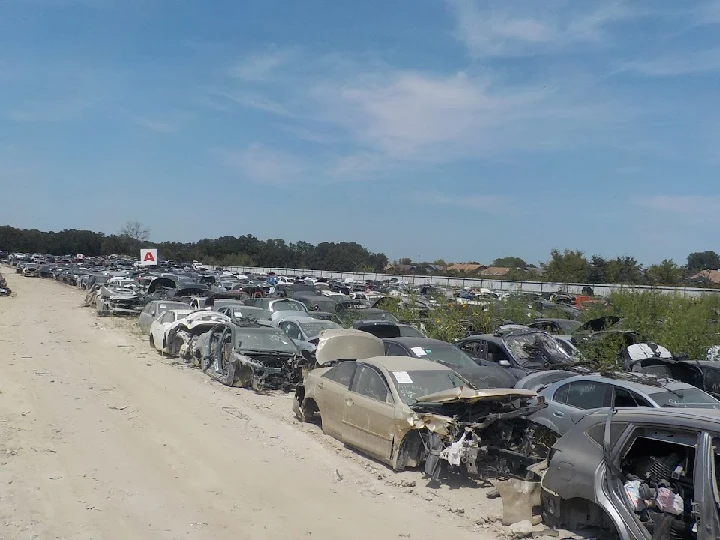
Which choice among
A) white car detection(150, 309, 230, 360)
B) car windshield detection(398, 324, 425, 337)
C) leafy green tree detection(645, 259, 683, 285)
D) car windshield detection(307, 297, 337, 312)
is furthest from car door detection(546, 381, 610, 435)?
leafy green tree detection(645, 259, 683, 285)

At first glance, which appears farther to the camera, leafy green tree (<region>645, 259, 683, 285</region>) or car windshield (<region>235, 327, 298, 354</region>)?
leafy green tree (<region>645, 259, 683, 285</region>)

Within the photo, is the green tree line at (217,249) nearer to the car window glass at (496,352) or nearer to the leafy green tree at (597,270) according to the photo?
the leafy green tree at (597,270)

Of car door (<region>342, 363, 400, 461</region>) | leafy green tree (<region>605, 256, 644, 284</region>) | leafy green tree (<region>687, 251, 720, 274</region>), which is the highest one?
leafy green tree (<region>687, 251, 720, 274</region>)

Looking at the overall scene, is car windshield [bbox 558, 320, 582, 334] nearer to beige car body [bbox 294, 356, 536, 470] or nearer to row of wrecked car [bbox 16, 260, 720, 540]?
row of wrecked car [bbox 16, 260, 720, 540]

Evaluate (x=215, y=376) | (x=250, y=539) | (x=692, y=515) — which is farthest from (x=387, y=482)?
(x=215, y=376)

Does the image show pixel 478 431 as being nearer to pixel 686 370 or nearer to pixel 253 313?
pixel 686 370

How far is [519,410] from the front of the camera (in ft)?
27.6

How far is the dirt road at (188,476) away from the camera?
271 inches

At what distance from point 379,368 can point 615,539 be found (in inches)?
171

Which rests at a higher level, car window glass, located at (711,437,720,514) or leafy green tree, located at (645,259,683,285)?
leafy green tree, located at (645,259,683,285)

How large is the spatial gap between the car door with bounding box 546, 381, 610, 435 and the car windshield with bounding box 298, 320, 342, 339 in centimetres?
862

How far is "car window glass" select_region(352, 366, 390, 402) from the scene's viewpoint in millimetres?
9531

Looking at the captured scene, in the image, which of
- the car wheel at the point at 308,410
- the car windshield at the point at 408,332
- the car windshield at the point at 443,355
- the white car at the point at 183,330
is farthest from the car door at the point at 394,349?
the white car at the point at 183,330

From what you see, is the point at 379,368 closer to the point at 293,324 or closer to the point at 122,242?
the point at 293,324
